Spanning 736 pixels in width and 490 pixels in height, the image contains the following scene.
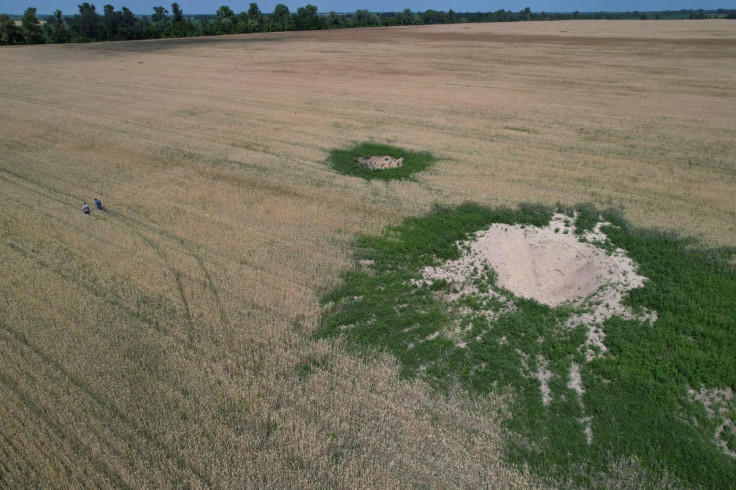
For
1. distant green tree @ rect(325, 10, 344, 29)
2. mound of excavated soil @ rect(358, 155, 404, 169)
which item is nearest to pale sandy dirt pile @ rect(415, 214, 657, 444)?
mound of excavated soil @ rect(358, 155, 404, 169)

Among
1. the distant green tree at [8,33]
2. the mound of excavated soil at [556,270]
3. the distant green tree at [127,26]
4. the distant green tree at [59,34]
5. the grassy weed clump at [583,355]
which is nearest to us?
the grassy weed clump at [583,355]

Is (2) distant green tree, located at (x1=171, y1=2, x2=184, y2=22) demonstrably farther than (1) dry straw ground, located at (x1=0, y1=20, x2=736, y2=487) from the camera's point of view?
Yes

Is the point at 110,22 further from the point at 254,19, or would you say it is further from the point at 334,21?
the point at 334,21

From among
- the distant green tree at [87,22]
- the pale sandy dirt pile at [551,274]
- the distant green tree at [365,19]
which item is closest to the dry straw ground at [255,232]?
the pale sandy dirt pile at [551,274]

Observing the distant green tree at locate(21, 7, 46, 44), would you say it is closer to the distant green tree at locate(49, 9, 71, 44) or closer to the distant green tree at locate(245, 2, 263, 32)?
the distant green tree at locate(49, 9, 71, 44)

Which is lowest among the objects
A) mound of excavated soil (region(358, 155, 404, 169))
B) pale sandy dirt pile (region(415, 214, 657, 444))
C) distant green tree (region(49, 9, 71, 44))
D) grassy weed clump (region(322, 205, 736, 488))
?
grassy weed clump (region(322, 205, 736, 488))

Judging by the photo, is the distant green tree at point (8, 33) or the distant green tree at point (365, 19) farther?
the distant green tree at point (365, 19)

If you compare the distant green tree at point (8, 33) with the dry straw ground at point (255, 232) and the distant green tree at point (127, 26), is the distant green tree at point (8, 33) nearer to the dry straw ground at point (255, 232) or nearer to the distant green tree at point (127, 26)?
the distant green tree at point (127, 26)
